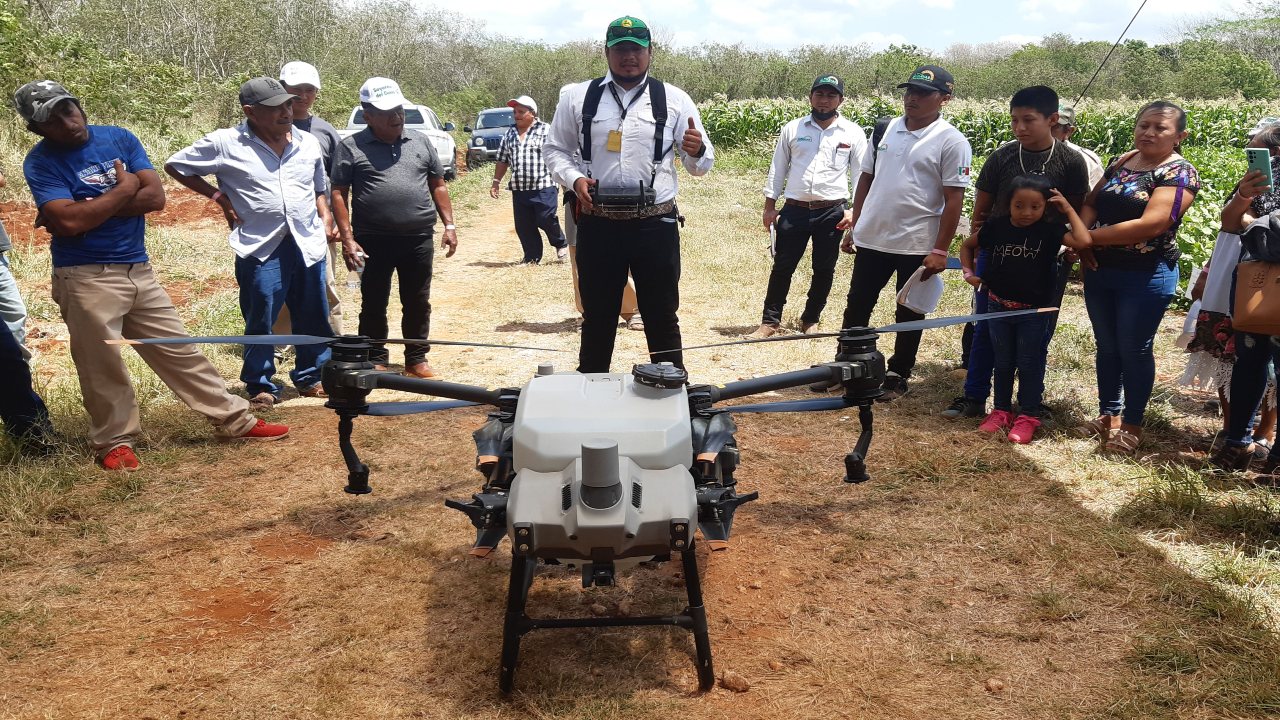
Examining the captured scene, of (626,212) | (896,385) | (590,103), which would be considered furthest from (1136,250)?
(590,103)

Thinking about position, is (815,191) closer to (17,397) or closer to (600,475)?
(600,475)

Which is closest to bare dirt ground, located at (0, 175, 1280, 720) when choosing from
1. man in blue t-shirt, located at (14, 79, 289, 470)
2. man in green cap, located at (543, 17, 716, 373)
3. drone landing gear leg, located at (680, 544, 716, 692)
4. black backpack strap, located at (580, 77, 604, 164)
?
drone landing gear leg, located at (680, 544, 716, 692)

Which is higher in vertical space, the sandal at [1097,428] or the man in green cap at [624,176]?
the man in green cap at [624,176]

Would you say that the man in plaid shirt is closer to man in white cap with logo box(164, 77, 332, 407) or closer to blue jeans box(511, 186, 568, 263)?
blue jeans box(511, 186, 568, 263)

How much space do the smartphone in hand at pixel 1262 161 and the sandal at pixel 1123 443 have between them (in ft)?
4.59

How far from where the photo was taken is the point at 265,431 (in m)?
5.30

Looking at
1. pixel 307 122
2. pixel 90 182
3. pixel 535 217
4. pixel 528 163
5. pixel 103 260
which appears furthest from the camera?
pixel 535 217

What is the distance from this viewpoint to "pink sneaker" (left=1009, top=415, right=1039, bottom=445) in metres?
5.13

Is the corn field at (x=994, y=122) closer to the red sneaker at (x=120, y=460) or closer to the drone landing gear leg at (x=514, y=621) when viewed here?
the drone landing gear leg at (x=514, y=621)

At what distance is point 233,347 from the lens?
719cm

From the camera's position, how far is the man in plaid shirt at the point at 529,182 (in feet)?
34.1

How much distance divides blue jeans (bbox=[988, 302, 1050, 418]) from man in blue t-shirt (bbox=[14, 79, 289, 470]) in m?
4.38

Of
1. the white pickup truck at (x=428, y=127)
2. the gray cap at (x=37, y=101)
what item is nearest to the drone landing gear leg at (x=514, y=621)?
the gray cap at (x=37, y=101)

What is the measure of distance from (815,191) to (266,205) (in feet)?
13.2
